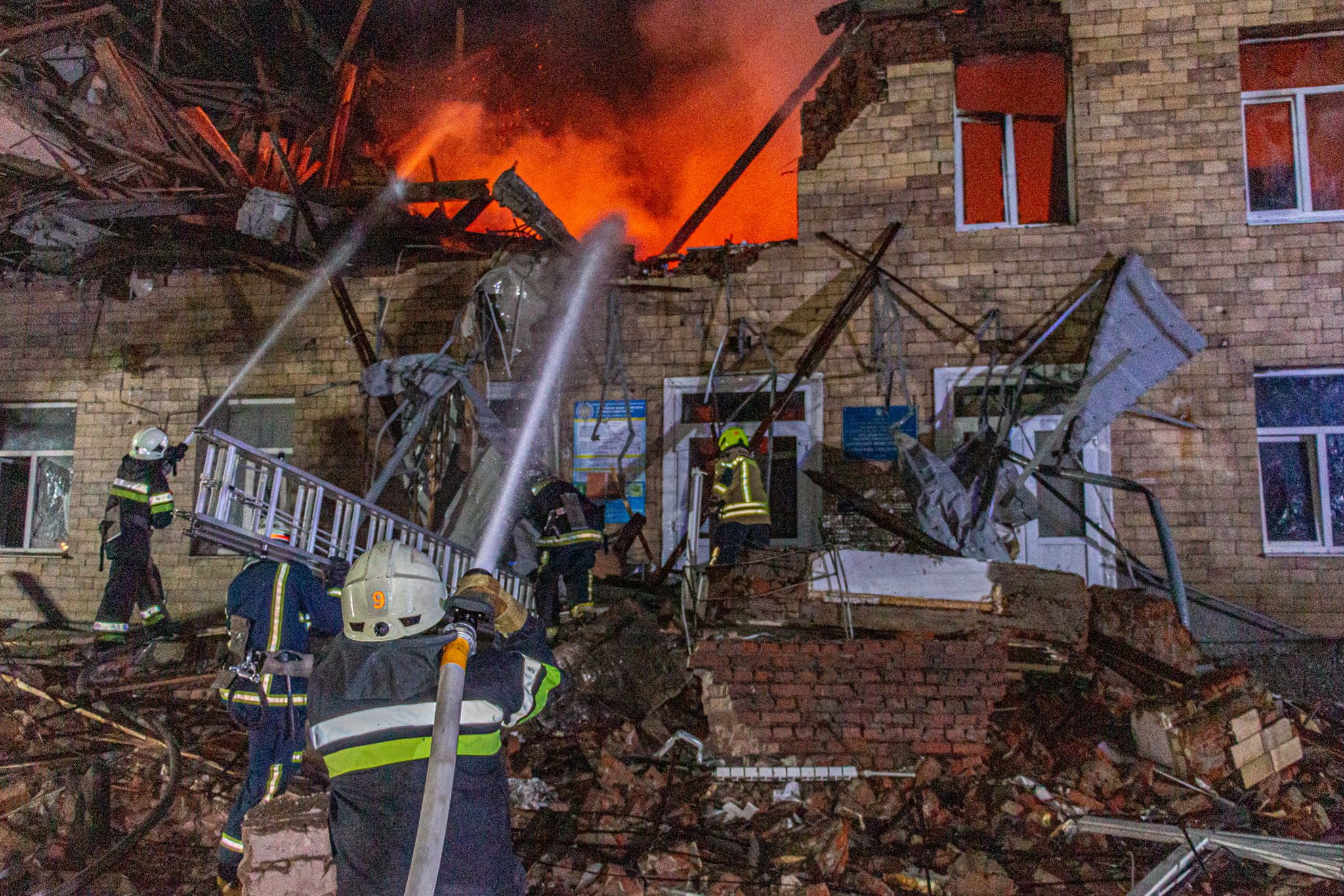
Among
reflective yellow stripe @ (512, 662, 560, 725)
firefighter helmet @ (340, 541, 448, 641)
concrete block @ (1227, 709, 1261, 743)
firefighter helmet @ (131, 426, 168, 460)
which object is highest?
firefighter helmet @ (131, 426, 168, 460)

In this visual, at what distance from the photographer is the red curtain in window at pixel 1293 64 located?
25.2 feet

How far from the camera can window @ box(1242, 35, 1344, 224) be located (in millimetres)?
7641

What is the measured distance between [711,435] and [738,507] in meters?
1.65

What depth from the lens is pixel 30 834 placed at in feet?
16.6

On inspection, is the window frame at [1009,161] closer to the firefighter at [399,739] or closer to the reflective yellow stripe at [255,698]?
the firefighter at [399,739]

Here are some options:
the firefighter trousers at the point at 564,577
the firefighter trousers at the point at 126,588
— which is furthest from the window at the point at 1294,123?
the firefighter trousers at the point at 126,588

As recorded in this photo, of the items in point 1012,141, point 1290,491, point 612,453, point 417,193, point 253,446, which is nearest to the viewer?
point 1290,491

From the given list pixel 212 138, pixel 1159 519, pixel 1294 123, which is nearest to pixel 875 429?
pixel 1159 519

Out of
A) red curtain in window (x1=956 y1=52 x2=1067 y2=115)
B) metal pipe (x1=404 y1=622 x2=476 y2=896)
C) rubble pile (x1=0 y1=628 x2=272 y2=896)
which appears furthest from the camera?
red curtain in window (x1=956 y1=52 x2=1067 y2=115)

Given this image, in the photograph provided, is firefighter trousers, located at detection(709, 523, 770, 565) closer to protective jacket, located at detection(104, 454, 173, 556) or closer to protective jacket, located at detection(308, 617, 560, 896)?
protective jacket, located at detection(308, 617, 560, 896)

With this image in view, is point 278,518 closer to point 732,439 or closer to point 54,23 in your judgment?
point 732,439

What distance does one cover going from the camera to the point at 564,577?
685cm

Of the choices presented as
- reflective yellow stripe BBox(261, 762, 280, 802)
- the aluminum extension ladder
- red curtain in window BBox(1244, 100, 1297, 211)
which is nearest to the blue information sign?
the aluminum extension ladder

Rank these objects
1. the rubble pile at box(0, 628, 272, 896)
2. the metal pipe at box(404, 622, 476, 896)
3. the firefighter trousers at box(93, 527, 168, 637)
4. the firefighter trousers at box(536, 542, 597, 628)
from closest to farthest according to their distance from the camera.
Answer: the metal pipe at box(404, 622, 476, 896), the rubble pile at box(0, 628, 272, 896), the firefighter trousers at box(536, 542, 597, 628), the firefighter trousers at box(93, 527, 168, 637)
